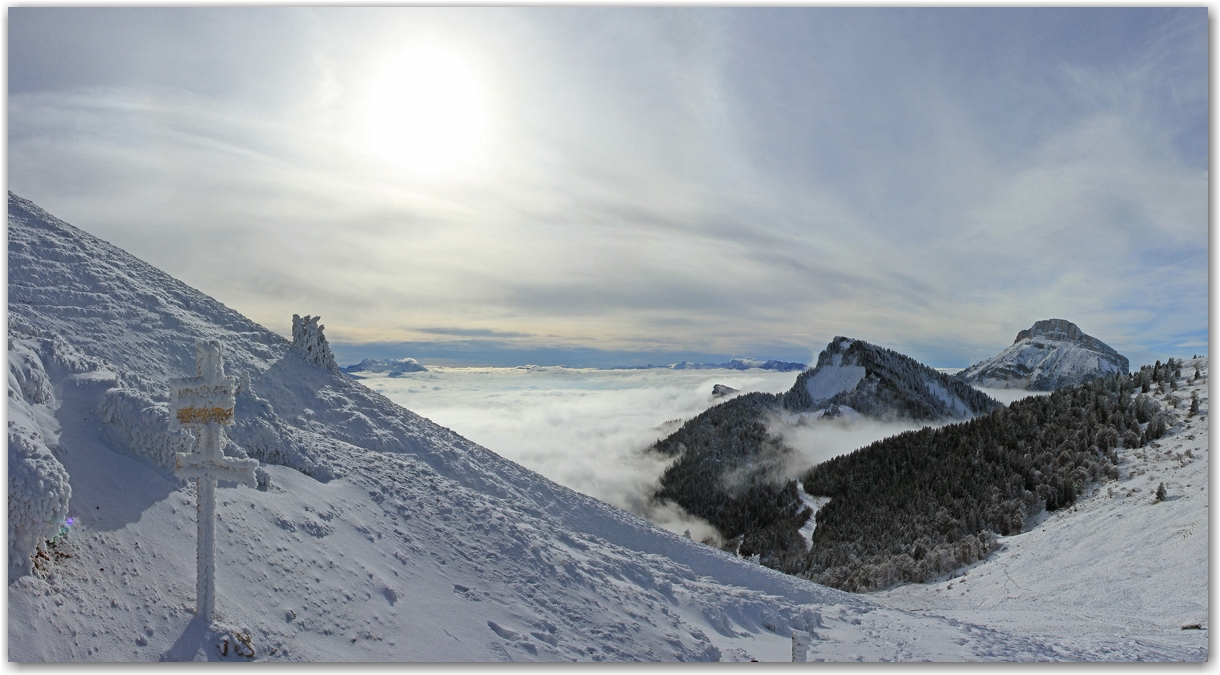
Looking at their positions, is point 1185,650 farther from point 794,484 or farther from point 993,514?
point 794,484

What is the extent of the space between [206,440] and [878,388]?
569ft

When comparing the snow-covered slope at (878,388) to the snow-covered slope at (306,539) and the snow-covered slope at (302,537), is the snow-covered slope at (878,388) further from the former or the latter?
the snow-covered slope at (302,537)

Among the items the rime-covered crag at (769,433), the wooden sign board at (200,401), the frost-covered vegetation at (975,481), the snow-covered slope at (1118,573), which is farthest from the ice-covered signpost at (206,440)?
the rime-covered crag at (769,433)

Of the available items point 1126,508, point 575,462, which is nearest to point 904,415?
point 575,462

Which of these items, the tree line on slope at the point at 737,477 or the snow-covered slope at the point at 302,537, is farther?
the tree line on slope at the point at 737,477

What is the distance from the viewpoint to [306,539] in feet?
34.0

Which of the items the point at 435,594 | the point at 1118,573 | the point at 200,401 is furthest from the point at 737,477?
the point at 200,401

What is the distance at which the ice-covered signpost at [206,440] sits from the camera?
24.2ft

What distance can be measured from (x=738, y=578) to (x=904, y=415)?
A: 15744cm

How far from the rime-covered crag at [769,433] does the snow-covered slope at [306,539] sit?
57.0 meters

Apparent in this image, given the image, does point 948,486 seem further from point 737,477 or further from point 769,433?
point 769,433

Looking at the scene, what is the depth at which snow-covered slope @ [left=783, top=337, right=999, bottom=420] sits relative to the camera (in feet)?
520

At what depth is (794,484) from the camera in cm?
9531

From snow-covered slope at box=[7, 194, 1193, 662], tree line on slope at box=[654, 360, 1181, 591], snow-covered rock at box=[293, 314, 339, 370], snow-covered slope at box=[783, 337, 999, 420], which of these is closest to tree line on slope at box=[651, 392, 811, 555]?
tree line on slope at box=[654, 360, 1181, 591]
